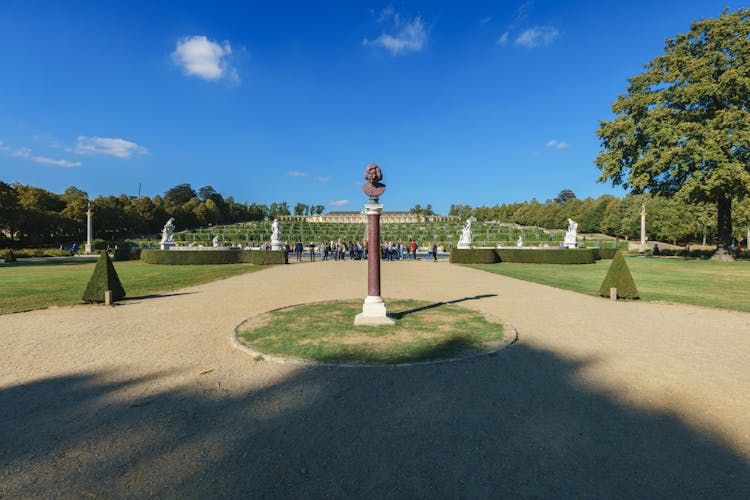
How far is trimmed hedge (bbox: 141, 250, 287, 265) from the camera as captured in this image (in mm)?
24484

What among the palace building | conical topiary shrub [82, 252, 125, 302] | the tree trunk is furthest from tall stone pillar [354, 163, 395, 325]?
the palace building

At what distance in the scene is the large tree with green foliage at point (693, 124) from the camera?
21.0m

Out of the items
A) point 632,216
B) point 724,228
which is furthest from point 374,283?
point 632,216

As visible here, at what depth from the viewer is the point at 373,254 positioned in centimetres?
748

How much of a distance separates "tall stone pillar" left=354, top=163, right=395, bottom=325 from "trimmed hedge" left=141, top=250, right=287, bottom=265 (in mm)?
19167

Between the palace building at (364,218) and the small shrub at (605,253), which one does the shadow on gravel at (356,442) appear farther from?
the palace building at (364,218)

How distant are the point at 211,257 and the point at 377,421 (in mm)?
24351

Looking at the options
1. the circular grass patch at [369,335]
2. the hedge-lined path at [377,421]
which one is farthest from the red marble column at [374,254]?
the hedge-lined path at [377,421]

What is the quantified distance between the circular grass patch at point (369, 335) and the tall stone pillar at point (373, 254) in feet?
1.13

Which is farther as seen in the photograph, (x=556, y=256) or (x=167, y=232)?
(x=167, y=232)

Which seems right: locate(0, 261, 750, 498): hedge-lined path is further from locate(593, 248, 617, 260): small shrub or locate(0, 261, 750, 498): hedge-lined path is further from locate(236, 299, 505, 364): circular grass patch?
locate(593, 248, 617, 260): small shrub

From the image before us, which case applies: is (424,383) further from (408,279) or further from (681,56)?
(681,56)

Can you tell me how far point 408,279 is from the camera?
53.0 feet

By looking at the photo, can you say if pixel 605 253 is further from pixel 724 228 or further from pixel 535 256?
pixel 535 256
